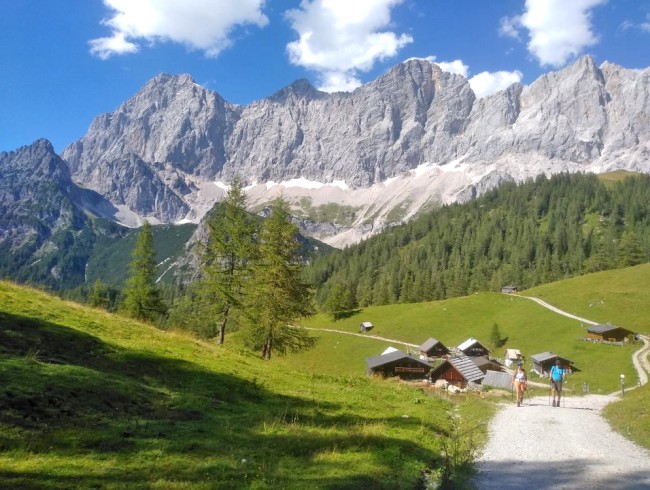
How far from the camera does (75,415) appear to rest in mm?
9945

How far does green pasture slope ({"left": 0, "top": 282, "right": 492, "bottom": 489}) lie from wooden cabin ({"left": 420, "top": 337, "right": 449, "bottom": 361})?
7325cm

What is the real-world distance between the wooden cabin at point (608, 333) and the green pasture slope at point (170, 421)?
7412cm

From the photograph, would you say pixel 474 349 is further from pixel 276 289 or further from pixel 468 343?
pixel 276 289

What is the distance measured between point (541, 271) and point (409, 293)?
155ft

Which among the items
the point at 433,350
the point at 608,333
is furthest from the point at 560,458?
the point at 433,350

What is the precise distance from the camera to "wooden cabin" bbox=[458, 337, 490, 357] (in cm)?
9162

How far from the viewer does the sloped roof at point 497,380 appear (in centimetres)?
7106

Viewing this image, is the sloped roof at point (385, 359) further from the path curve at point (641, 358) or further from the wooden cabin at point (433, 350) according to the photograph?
the path curve at point (641, 358)

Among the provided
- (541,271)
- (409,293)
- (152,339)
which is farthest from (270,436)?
(541,271)

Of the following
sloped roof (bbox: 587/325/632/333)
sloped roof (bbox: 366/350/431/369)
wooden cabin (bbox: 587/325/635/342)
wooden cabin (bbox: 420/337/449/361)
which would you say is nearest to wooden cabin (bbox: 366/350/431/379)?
sloped roof (bbox: 366/350/431/369)

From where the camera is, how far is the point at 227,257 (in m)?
37.8

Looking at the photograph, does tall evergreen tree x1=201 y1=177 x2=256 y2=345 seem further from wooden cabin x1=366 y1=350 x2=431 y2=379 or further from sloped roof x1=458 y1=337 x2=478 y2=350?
sloped roof x1=458 y1=337 x2=478 y2=350

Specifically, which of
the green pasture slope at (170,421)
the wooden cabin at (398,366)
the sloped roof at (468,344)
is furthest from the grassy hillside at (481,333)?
the green pasture slope at (170,421)

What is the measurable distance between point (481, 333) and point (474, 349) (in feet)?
32.6
